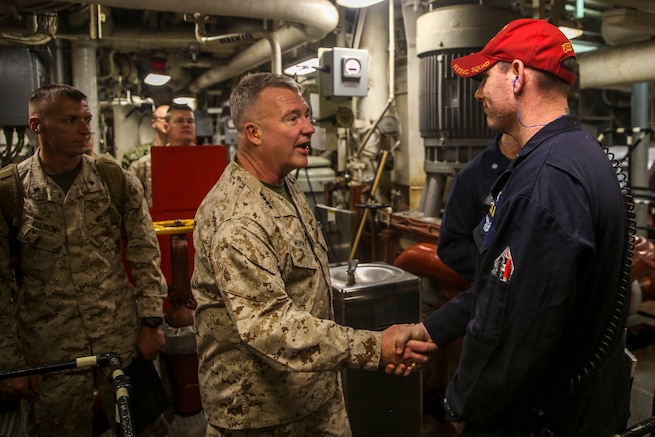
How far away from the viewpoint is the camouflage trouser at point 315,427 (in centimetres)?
175

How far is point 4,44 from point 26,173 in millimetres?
2302

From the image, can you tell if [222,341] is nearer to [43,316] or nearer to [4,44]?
[43,316]

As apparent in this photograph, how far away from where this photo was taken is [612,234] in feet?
4.13

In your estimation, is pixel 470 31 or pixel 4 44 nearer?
pixel 470 31

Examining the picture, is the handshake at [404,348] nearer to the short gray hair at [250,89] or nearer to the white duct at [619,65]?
the short gray hair at [250,89]

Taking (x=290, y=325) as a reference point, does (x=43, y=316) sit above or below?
below

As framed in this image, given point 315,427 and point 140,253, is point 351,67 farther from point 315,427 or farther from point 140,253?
point 315,427

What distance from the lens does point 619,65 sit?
582 centimetres

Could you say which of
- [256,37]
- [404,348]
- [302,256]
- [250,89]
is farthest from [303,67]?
[404,348]

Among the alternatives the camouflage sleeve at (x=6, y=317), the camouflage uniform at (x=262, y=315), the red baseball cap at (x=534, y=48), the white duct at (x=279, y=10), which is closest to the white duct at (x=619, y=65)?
the white duct at (x=279, y=10)

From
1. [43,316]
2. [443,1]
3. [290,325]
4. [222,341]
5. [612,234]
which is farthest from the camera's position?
[443,1]

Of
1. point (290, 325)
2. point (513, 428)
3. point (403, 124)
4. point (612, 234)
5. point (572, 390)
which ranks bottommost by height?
point (513, 428)

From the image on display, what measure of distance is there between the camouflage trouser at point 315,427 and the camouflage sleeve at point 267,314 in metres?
0.36

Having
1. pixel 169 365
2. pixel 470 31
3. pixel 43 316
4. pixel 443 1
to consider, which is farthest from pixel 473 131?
pixel 43 316
